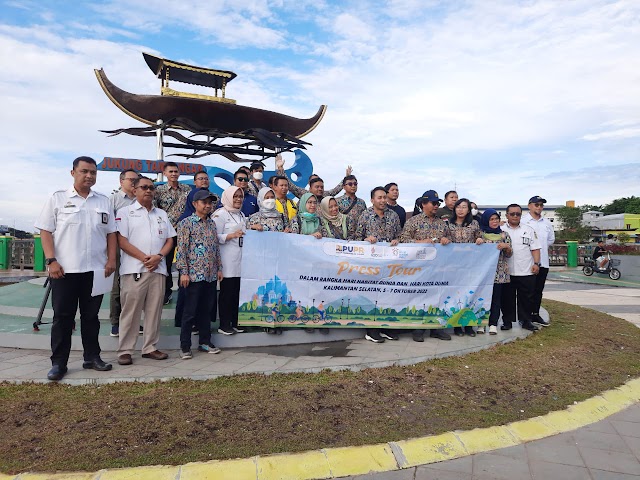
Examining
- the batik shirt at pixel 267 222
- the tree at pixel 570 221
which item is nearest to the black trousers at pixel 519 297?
the batik shirt at pixel 267 222

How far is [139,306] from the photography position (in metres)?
4.22

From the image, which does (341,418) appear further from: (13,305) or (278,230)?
(13,305)

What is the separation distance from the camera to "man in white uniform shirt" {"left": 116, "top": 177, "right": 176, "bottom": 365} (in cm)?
418

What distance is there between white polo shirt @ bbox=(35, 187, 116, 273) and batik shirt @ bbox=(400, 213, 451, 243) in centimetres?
349

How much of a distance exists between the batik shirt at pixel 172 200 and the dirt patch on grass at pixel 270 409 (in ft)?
8.04

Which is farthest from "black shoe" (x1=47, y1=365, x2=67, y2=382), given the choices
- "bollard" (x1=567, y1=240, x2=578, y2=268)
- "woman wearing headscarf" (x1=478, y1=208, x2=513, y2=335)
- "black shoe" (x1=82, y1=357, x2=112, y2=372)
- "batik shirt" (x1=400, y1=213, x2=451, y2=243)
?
"bollard" (x1=567, y1=240, x2=578, y2=268)

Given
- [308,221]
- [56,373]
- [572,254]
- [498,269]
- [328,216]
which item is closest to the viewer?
[56,373]

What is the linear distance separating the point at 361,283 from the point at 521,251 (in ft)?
7.61

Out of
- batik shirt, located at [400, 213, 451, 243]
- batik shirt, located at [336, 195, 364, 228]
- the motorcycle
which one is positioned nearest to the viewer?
batik shirt, located at [400, 213, 451, 243]

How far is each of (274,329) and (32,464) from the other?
281 centimetres

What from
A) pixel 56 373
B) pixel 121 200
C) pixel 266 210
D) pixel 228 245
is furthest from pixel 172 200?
pixel 56 373

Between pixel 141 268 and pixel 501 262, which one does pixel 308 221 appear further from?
pixel 501 262

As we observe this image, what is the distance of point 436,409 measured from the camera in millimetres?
3297

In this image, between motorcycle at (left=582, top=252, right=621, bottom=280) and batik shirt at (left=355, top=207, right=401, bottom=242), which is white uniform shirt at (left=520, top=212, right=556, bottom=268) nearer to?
batik shirt at (left=355, top=207, right=401, bottom=242)
